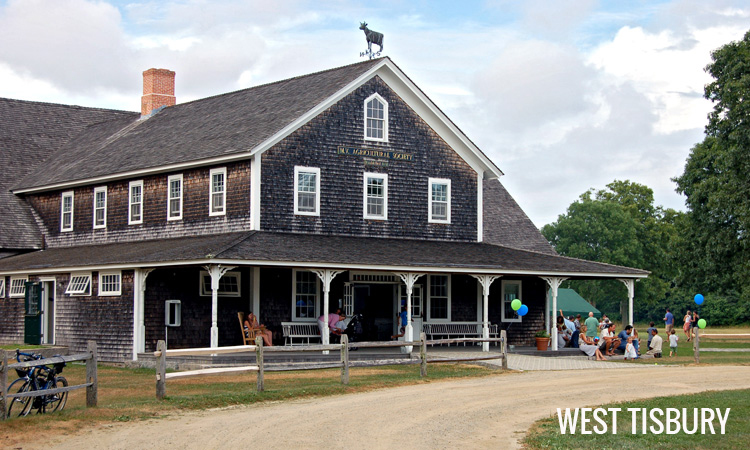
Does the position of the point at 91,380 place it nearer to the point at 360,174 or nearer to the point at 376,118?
the point at 360,174

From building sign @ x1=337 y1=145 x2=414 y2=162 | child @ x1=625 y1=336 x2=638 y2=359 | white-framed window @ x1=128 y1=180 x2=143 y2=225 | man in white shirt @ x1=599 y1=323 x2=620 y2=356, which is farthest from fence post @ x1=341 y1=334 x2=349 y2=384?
white-framed window @ x1=128 y1=180 x2=143 y2=225

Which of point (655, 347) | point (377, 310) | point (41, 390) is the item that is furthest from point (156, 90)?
point (41, 390)

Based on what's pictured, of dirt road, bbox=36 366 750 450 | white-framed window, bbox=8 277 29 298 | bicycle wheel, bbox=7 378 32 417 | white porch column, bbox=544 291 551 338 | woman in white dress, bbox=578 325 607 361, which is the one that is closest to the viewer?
dirt road, bbox=36 366 750 450

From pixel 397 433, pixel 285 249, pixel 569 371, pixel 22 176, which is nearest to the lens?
pixel 397 433

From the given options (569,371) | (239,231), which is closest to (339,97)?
(239,231)

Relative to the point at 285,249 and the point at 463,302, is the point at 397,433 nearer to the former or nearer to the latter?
the point at 285,249

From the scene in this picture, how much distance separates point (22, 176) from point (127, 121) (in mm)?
4631

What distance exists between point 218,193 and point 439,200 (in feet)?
24.5

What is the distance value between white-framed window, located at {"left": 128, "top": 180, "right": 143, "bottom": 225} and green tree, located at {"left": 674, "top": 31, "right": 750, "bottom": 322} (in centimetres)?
2261

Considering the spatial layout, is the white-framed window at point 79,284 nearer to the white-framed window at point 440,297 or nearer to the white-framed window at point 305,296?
the white-framed window at point 305,296

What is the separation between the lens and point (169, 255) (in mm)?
27078

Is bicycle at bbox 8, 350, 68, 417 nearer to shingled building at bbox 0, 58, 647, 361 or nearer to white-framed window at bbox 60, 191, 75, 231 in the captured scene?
shingled building at bbox 0, 58, 647, 361

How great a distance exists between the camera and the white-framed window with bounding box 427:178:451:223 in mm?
33406

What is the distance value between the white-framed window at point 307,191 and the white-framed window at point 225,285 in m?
2.68
